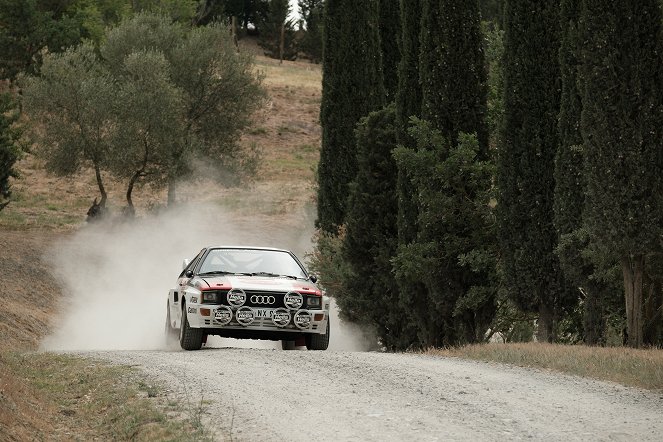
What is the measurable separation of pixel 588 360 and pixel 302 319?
4664 millimetres

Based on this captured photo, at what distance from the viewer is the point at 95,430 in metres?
11.6

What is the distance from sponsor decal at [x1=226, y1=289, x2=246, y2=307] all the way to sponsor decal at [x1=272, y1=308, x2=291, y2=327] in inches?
20.3

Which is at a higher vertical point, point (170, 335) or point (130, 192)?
point (170, 335)

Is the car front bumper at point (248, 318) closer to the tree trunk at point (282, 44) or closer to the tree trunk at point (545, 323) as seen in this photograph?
the tree trunk at point (545, 323)

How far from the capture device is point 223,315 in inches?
691

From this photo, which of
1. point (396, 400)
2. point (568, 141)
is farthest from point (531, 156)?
point (396, 400)

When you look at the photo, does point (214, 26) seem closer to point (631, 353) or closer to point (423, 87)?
point (423, 87)

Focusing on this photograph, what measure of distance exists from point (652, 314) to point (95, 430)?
44.0ft

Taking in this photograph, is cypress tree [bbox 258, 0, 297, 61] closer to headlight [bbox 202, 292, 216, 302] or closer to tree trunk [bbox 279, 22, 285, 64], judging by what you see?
tree trunk [bbox 279, 22, 285, 64]

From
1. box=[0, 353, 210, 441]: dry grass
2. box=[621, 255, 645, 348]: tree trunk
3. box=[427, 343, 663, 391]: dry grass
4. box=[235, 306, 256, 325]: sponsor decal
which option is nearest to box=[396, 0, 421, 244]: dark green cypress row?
box=[621, 255, 645, 348]: tree trunk

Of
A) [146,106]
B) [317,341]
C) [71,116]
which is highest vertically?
[146,106]

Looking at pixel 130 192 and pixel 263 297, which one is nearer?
pixel 263 297

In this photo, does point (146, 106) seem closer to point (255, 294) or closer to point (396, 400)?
point (255, 294)

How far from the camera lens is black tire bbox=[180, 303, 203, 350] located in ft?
59.2
